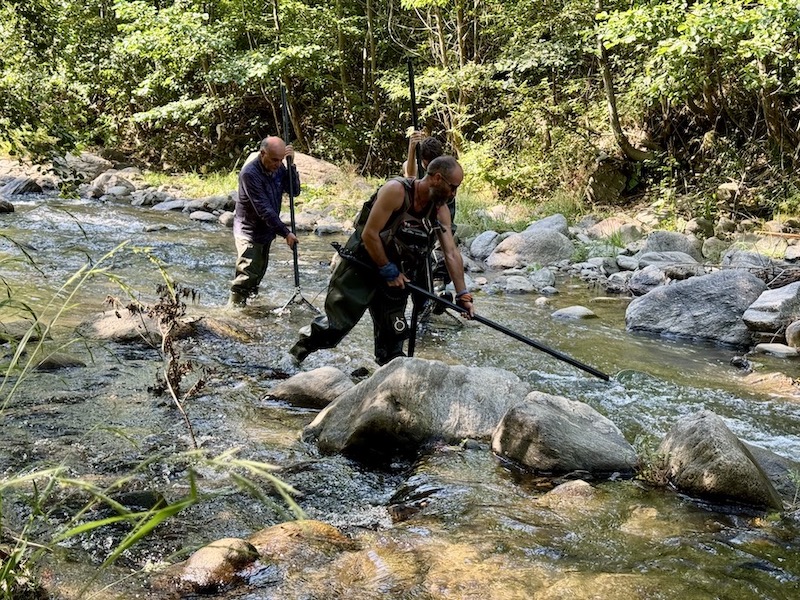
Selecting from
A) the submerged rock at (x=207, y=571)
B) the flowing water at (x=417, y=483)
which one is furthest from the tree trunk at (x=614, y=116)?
the submerged rock at (x=207, y=571)

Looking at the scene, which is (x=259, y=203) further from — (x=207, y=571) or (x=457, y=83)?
(x=457, y=83)

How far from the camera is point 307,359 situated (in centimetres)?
610

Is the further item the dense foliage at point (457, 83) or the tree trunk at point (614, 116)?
the tree trunk at point (614, 116)

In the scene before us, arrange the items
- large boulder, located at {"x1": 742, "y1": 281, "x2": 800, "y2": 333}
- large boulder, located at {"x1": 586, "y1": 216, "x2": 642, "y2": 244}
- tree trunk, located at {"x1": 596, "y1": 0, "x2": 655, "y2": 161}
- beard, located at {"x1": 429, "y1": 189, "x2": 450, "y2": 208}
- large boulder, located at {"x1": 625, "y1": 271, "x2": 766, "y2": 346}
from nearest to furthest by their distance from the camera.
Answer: beard, located at {"x1": 429, "y1": 189, "x2": 450, "y2": 208}
large boulder, located at {"x1": 742, "y1": 281, "x2": 800, "y2": 333}
large boulder, located at {"x1": 625, "y1": 271, "x2": 766, "y2": 346}
large boulder, located at {"x1": 586, "y1": 216, "x2": 642, "y2": 244}
tree trunk, located at {"x1": 596, "y1": 0, "x2": 655, "y2": 161}

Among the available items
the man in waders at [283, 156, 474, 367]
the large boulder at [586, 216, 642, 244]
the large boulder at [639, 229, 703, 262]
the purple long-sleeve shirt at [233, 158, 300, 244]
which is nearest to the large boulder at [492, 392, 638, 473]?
the man in waders at [283, 156, 474, 367]

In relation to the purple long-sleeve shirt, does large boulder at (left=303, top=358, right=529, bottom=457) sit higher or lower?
lower

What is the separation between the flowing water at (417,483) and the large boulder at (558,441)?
0.41ft

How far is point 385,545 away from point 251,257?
497 cm

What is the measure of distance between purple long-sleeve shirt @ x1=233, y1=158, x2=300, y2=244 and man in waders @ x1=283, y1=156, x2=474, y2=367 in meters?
1.98

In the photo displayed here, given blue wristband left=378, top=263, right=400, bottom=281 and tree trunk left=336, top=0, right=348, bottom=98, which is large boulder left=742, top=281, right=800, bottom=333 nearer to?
blue wristband left=378, top=263, right=400, bottom=281

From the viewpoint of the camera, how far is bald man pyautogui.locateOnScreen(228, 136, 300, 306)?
280 inches

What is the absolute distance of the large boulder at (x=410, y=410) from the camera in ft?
13.2

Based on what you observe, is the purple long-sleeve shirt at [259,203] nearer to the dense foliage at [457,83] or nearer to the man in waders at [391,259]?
the dense foliage at [457,83]

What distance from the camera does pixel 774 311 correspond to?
A: 268 inches
